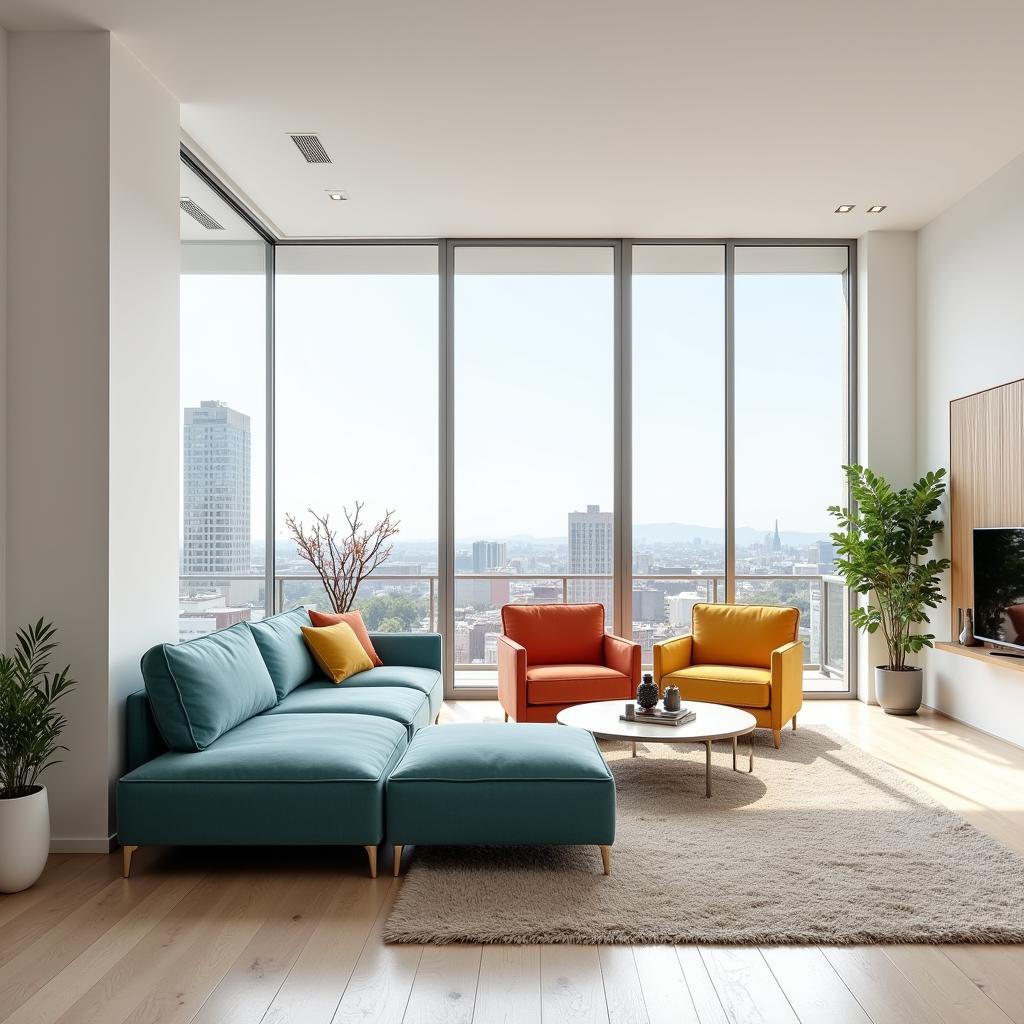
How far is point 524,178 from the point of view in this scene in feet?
17.7

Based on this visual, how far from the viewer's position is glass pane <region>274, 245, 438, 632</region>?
666cm

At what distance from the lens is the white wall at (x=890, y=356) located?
6488mm

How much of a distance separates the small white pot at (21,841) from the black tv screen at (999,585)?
474cm

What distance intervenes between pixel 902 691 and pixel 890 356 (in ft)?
7.64

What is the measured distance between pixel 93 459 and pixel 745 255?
484 centimetres

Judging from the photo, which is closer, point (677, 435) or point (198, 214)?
point (198, 214)

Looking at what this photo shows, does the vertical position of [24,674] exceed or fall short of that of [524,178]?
it falls short

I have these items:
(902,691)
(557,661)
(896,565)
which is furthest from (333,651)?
(902,691)

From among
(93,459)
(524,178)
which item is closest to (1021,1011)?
(93,459)

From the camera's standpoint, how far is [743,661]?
5.64m

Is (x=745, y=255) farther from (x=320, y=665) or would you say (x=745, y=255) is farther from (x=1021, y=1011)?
(x=1021, y=1011)

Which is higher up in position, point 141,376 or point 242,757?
point 141,376

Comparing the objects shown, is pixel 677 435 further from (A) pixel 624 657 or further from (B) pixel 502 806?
(B) pixel 502 806

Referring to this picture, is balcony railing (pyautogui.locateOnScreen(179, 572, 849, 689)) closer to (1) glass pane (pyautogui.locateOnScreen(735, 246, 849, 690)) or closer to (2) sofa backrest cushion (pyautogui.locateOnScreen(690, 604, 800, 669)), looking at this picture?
(1) glass pane (pyautogui.locateOnScreen(735, 246, 849, 690))
